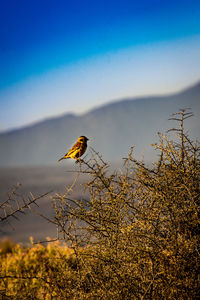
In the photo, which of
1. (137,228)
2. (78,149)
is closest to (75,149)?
(78,149)

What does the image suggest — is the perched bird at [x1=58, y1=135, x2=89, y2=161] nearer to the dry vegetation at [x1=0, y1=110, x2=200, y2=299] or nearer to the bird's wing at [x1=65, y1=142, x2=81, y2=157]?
the bird's wing at [x1=65, y1=142, x2=81, y2=157]

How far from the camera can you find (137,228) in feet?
9.60

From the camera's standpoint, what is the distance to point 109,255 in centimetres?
295

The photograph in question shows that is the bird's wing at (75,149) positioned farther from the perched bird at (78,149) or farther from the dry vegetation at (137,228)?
the dry vegetation at (137,228)

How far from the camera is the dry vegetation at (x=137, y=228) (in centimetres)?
263

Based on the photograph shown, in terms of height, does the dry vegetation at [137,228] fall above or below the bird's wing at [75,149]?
below

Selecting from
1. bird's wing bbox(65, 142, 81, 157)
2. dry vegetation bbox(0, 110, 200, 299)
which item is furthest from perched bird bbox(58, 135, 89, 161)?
dry vegetation bbox(0, 110, 200, 299)

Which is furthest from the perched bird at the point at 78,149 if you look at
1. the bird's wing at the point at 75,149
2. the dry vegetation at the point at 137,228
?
the dry vegetation at the point at 137,228

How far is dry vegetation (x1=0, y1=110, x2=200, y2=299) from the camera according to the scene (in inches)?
103

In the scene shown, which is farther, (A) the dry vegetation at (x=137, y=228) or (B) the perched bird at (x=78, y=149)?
(B) the perched bird at (x=78, y=149)

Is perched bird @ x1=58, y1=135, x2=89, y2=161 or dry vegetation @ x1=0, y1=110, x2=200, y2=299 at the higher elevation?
perched bird @ x1=58, y1=135, x2=89, y2=161

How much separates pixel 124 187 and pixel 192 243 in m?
0.85

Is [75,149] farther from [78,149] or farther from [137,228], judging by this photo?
→ [137,228]

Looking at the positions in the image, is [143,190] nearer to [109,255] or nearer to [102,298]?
[109,255]
